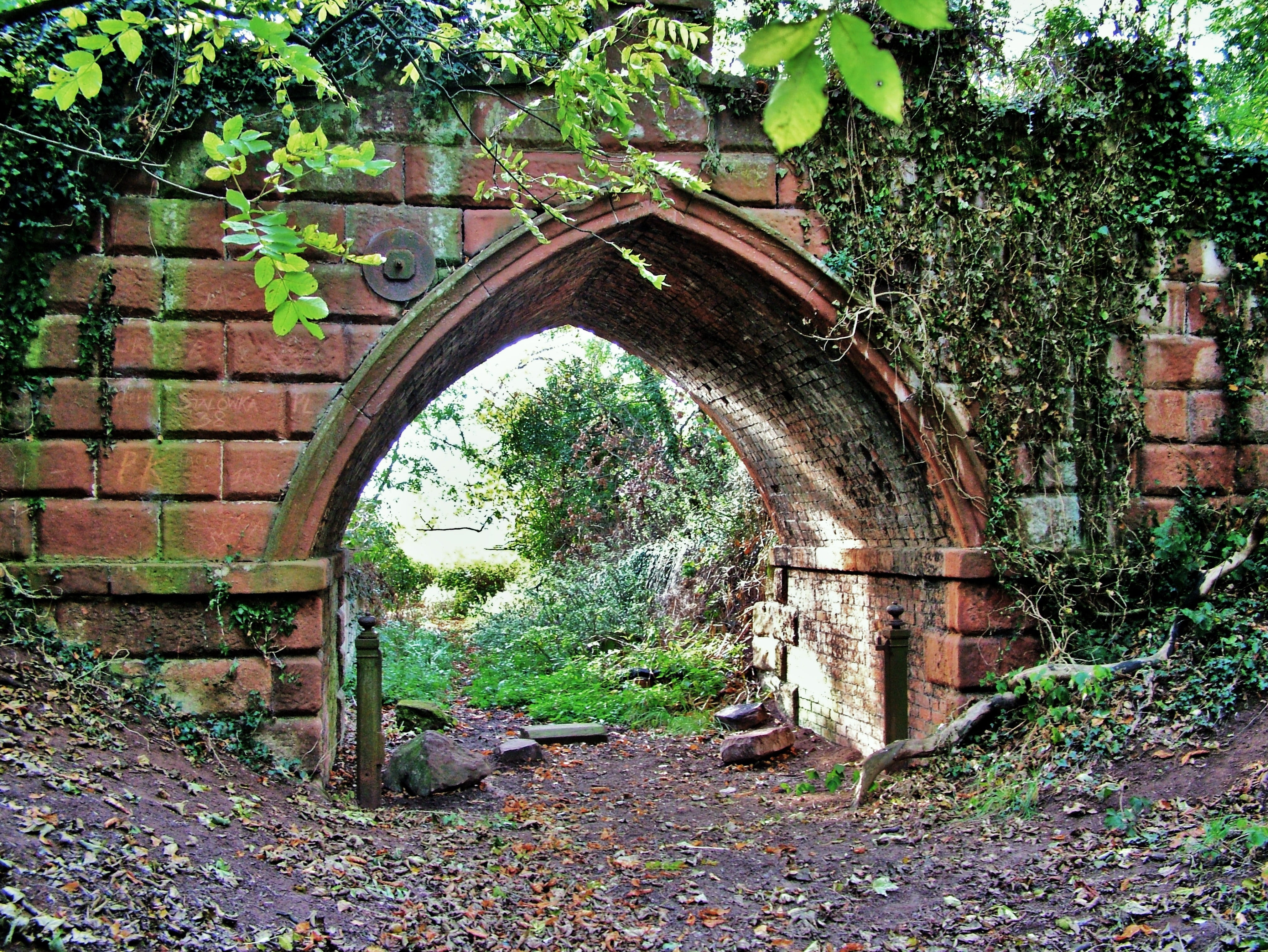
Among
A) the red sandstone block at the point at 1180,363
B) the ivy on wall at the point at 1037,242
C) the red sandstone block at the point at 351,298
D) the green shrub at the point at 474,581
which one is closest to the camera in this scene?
the red sandstone block at the point at 351,298

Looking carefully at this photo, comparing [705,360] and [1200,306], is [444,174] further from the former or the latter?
[1200,306]

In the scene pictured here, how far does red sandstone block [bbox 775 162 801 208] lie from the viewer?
625cm

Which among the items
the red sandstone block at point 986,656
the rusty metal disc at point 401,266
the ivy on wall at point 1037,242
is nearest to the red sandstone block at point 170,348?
the rusty metal disc at point 401,266

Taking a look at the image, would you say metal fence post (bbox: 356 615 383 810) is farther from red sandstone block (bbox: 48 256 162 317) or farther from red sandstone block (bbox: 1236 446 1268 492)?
red sandstone block (bbox: 1236 446 1268 492)

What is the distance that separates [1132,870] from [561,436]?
13067 mm

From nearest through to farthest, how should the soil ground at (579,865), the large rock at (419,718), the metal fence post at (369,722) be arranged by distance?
the soil ground at (579,865)
the metal fence post at (369,722)
the large rock at (419,718)

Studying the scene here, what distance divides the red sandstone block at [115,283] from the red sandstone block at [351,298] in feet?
2.79

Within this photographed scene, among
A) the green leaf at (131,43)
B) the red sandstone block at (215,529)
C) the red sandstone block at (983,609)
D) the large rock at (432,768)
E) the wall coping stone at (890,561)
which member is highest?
the green leaf at (131,43)

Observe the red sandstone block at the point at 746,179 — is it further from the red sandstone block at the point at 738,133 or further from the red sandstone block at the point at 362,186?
the red sandstone block at the point at 362,186

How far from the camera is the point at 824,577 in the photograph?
8.48m

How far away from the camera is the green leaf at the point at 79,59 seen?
2.48 meters

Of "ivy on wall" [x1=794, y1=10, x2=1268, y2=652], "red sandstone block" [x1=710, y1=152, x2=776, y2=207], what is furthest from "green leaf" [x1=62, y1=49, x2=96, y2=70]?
"ivy on wall" [x1=794, y1=10, x2=1268, y2=652]

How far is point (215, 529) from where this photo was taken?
17.9ft

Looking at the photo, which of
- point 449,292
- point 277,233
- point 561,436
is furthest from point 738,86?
point 561,436
